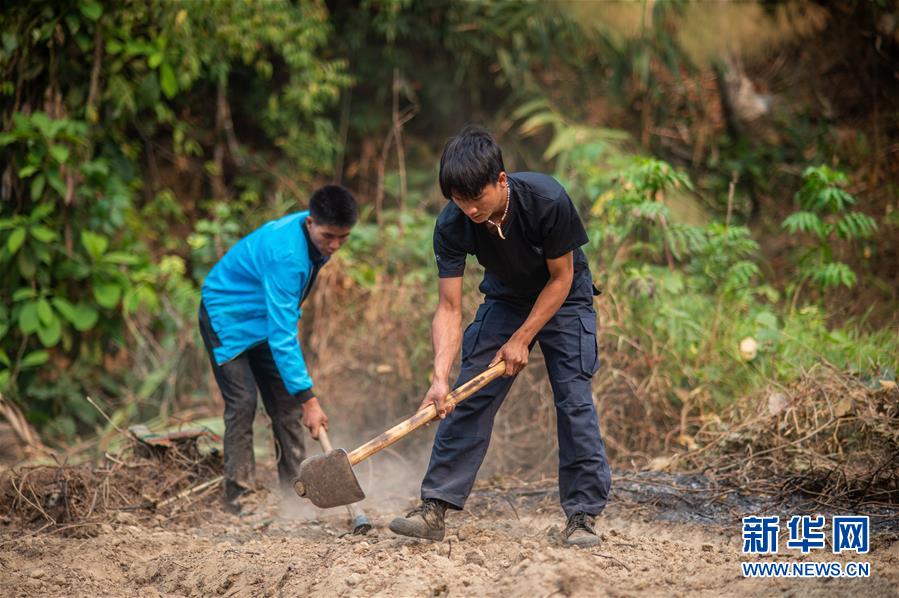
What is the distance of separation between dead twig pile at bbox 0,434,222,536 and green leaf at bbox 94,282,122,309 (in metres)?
1.43

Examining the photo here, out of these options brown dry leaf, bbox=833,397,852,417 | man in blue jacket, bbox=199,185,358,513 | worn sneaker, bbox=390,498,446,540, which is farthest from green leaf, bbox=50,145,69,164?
brown dry leaf, bbox=833,397,852,417

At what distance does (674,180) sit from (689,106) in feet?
10.6

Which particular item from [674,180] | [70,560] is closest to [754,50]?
[674,180]

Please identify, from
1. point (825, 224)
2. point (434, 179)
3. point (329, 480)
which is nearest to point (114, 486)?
point (329, 480)

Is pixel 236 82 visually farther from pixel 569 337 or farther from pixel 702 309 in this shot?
pixel 569 337

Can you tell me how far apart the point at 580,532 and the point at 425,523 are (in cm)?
62

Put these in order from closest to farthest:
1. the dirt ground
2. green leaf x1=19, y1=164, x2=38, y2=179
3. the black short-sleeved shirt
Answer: the dirt ground → the black short-sleeved shirt → green leaf x1=19, y1=164, x2=38, y2=179

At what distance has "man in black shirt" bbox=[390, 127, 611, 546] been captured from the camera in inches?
142

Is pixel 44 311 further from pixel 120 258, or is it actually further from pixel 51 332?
pixel 120 258

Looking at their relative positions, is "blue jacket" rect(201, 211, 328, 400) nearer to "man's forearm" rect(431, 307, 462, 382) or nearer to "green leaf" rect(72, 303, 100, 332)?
"man's forearm" rect(431, 307, 462, 382)

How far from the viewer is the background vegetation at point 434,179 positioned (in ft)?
18.0

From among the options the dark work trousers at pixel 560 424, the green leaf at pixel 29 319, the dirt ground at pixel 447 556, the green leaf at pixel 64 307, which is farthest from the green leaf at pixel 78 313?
the dark work trousers at pixel 560 424

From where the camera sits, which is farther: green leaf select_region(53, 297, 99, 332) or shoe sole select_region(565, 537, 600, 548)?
green leaf select_region(53, 297, 99, 332)

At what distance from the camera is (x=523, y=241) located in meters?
3.69
